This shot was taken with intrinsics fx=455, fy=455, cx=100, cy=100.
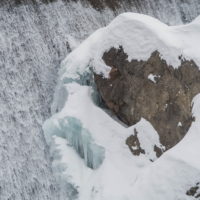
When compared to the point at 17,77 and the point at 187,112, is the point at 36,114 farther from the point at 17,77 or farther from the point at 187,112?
the point at 187,112

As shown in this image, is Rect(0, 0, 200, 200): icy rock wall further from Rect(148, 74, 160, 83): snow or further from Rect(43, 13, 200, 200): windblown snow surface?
Rect(148, 74, 160, 83): snow

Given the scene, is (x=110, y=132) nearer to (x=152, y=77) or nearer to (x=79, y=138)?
(x=79, y=138)

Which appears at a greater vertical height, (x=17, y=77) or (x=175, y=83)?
(x=175, y=83)

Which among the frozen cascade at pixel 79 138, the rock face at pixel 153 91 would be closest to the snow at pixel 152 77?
the rock face at pixel 153 91

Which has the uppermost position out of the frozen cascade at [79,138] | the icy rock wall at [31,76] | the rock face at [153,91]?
the rock face at [153,91]

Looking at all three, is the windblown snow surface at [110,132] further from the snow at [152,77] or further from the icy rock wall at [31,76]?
the icy rock wall at [31,76]

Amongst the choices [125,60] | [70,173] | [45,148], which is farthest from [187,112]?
[45,148]
